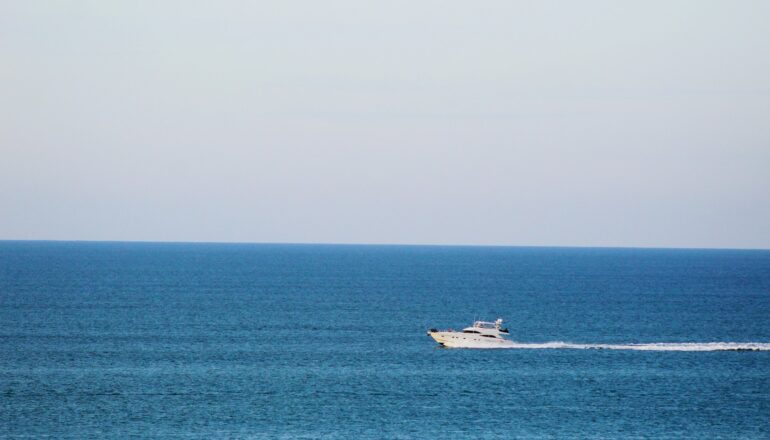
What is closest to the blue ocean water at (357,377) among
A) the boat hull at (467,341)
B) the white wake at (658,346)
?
the boat hull at (467,341)

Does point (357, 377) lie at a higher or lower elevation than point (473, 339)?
lower

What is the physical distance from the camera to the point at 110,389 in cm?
8481

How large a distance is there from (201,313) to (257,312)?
8005mm

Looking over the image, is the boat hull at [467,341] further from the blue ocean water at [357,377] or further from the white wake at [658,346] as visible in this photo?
the blue ocean water at [357,377]

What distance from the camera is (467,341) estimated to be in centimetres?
11350

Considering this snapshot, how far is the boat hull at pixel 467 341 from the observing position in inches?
4454

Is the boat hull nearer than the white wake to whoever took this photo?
No

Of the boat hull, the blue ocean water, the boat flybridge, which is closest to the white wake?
the boat hull

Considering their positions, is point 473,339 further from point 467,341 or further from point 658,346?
point 658,346

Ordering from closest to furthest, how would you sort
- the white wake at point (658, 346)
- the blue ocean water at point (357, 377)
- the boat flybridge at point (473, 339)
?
1. the blue ocean water at point (357, 377)
2. the white wake at point (658, 346)
3. the boat flybridge at point (473, 339)

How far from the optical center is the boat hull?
371 ft

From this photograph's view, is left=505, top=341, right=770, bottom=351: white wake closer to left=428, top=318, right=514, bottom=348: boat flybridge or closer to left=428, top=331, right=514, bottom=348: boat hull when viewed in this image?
left=428, top=331, right=514, bottom=348: boat hull

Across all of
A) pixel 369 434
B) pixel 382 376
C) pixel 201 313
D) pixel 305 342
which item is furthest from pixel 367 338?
pixel 369 434

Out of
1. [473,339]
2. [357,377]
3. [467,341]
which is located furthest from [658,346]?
[357,377]
